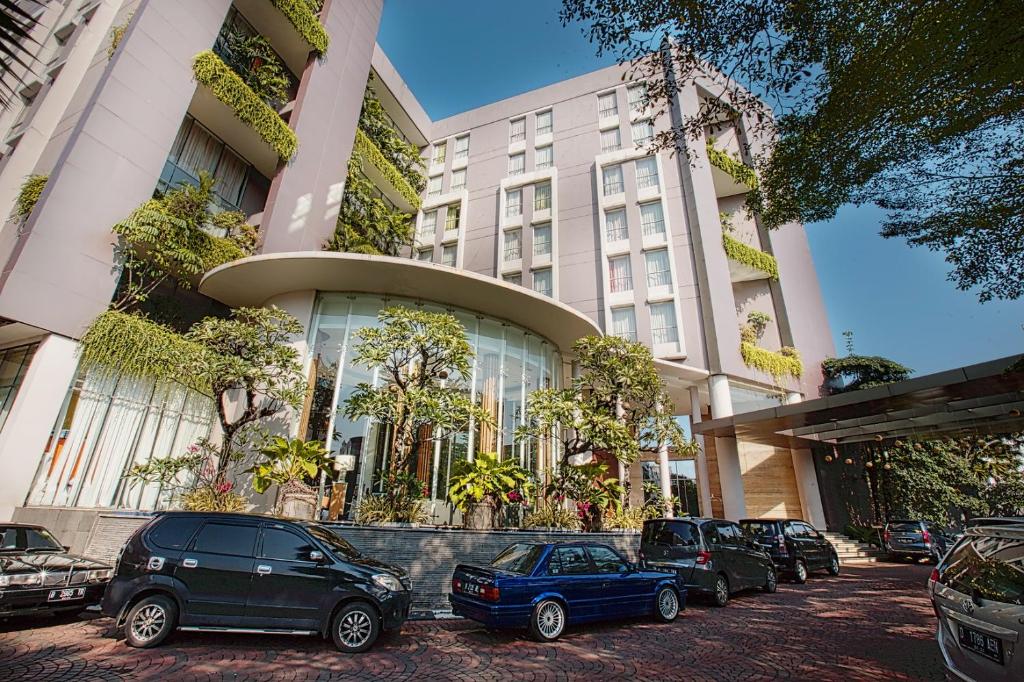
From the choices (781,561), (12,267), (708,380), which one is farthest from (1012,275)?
(12,267)

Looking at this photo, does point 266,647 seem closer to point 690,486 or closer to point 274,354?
point 274,354

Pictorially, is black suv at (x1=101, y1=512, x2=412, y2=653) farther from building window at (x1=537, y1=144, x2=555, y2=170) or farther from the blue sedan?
building window at (x1=537, y1=144, x2=555, y2=170)

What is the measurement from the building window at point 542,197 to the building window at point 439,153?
7524mm

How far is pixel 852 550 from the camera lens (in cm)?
1883

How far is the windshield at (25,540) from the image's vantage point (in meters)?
6.99

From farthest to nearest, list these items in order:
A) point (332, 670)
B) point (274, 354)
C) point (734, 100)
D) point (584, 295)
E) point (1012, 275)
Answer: point (584, 295) < point (274, 354) < point (1012, 275) < point (734, 100) < point (332, 670)

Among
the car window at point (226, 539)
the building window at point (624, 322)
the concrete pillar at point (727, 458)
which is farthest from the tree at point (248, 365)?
the concrete pillar at point (727, 458)

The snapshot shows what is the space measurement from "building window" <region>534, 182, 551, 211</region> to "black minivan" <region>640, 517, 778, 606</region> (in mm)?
18319

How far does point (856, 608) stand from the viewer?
28.5 ft

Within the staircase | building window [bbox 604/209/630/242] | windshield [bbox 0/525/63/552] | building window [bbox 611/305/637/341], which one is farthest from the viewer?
building window [bbox 604/209/630/242]

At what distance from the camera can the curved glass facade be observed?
1215cm

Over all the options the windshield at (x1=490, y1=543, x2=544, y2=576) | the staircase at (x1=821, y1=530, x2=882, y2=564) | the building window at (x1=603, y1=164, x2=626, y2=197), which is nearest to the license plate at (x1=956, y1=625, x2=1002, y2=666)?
the windshield at (x1=490, y1=543, x2=544, y2=576)

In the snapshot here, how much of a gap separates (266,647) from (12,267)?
10381 millimetres

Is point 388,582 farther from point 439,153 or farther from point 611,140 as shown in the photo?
point 439,153
